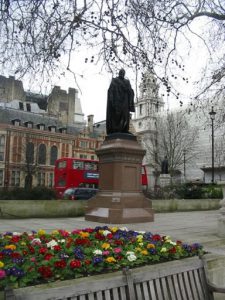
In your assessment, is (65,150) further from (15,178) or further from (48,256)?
(48,256)

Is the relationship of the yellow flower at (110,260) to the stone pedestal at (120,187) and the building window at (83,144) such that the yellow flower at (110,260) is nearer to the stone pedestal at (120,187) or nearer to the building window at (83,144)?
the stone pedestal at (120,187)

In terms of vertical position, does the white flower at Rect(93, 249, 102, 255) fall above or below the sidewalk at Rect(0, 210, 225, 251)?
above

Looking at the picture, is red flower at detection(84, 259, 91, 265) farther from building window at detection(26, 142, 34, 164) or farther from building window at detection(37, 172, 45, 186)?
building window at detection(37, 172, 45, 186)

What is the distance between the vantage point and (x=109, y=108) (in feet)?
42.2

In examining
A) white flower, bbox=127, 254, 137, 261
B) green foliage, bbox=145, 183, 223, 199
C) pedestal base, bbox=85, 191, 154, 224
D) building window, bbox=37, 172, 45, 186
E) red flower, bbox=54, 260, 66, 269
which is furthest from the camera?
building window, bbox=37, 172, 45, 186

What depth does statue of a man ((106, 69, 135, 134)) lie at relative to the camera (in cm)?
1263

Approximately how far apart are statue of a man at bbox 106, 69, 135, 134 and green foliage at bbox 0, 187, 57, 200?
16.5 ft

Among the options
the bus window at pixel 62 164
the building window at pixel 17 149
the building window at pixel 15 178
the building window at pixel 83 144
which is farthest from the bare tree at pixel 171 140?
the building window at pixel 15 178

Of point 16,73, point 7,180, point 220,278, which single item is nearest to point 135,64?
point 16,73

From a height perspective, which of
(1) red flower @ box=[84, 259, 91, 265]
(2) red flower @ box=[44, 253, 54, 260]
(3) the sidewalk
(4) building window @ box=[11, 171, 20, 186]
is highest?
(4) building window @ box=[11, 171, 20, 186]

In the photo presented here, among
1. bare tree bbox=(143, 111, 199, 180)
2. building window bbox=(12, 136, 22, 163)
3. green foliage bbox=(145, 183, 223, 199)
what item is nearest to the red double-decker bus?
green foliage bbox=(145, 183, 223, 199)

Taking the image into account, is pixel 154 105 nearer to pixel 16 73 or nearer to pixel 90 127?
pixel 16 73

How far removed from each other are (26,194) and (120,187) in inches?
218

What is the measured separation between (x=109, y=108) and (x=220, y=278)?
315 inches
